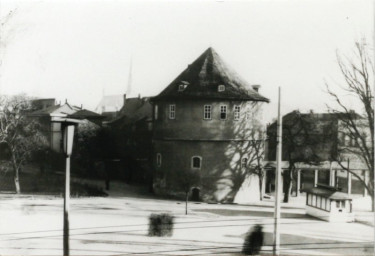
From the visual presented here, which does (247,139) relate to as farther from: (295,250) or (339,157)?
(295,250)

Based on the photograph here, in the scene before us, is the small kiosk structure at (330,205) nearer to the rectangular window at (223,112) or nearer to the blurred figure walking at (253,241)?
the blurred figure walking at (253,241)

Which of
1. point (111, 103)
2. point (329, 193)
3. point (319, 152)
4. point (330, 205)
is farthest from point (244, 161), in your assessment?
point (111, 103)

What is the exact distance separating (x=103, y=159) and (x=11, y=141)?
5.06 m

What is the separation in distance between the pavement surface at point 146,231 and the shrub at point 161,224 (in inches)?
6.8

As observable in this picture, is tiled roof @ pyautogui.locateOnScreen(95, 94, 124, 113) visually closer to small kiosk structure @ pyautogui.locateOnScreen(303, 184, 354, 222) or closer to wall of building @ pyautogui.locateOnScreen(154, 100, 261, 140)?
wall of building @ pyautogui.locateOnScreen(154, 100, 261, 140)

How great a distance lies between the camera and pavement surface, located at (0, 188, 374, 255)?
951 cm

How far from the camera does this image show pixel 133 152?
17641 millimetres

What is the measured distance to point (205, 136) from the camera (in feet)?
59.4

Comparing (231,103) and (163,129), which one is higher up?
(231,103)

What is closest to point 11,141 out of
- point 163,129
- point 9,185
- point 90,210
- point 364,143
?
point 9,185

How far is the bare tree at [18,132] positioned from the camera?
1082cm

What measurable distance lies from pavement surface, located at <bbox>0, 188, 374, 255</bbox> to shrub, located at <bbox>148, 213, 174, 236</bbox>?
17cm

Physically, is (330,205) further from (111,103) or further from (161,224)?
(111,103)

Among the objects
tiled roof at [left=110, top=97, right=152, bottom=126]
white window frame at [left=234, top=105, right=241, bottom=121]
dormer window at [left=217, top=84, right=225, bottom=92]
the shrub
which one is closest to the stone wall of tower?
white window frame at [left=234, top=105, right=241, bottom=121]
